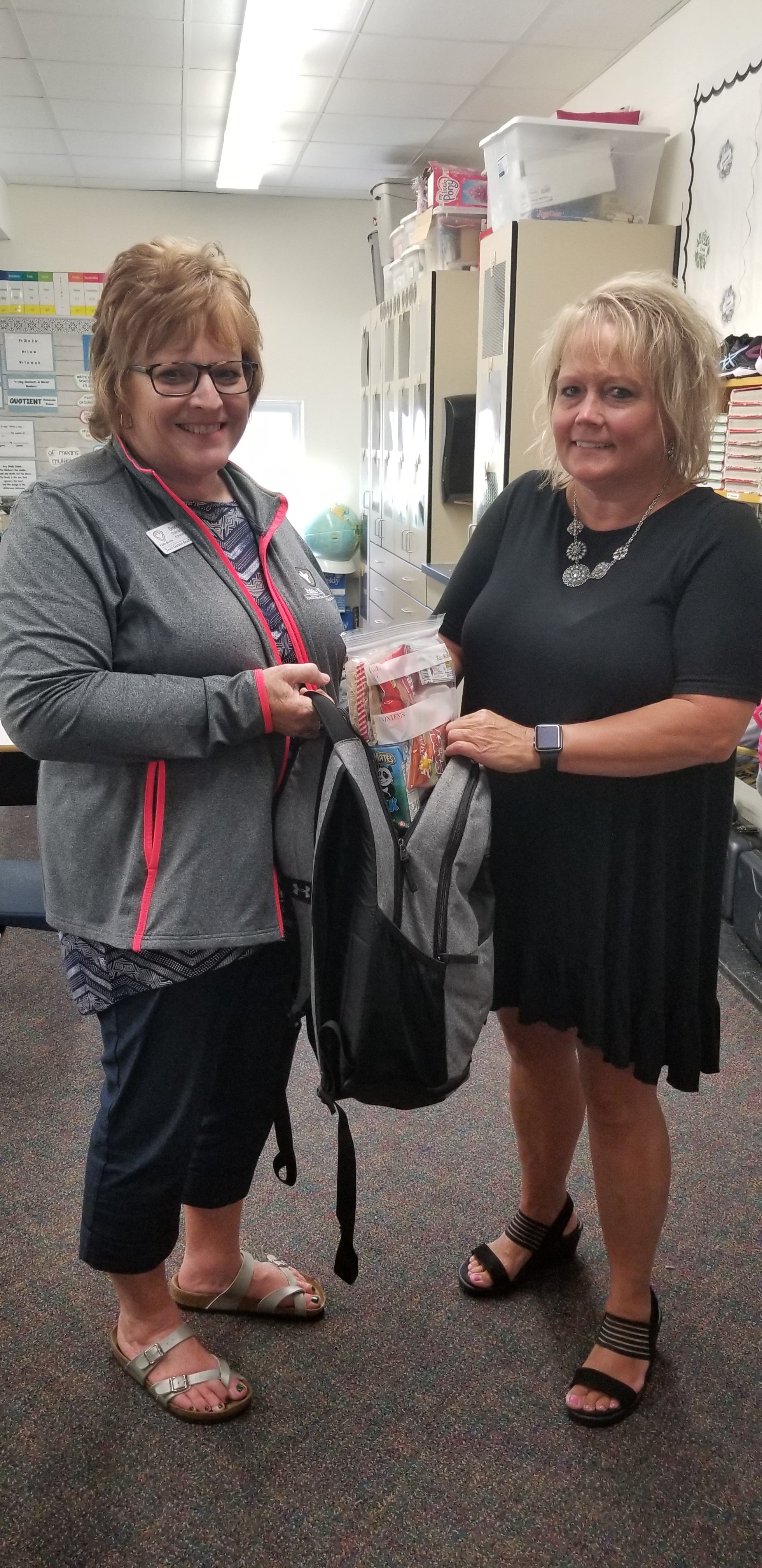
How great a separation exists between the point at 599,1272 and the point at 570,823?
2.72 feet

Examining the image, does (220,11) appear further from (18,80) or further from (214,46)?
(18,80)

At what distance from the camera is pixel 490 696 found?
1.34 meters

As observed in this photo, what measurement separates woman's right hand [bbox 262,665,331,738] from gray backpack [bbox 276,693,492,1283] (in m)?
0.02

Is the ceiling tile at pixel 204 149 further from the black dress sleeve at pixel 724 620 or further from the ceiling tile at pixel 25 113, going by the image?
the black dress sleeve at pixel 724 620

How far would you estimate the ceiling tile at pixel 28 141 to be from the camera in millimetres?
4719

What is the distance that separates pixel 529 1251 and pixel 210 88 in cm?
430

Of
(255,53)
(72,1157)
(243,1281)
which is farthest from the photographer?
(255,53)

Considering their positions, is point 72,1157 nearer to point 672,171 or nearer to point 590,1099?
point 590,1099

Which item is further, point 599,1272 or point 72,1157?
point 72,1157

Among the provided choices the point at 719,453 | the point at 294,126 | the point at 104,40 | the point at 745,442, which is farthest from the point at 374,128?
the point at 745,442

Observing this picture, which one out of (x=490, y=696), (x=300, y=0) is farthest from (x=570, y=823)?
(x=300, y=0)

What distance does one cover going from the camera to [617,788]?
124 cm

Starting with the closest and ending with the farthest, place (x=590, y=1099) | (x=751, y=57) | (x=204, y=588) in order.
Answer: (x=204, y=588) → (x=590, y=1099) → (x=751, y=57)

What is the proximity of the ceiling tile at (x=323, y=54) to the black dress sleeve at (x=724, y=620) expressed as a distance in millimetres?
3341
